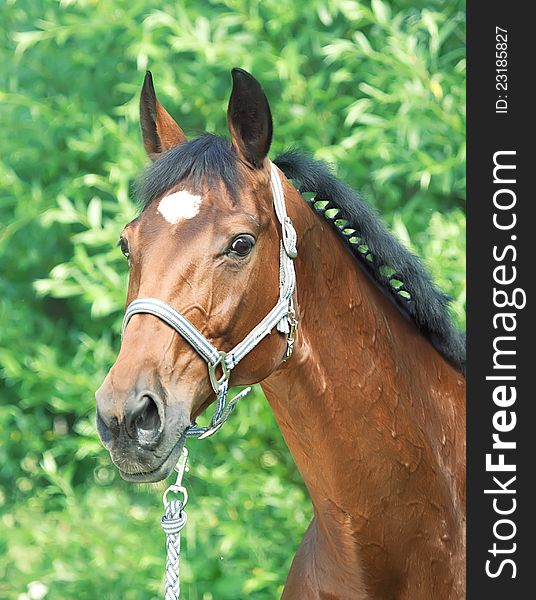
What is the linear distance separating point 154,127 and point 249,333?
2.22 feet

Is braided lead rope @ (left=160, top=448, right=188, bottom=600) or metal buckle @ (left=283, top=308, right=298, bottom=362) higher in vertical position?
metal buckle @ (left=283, top=308, right=298, bottom=362)

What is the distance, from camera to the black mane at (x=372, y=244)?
2.30 m

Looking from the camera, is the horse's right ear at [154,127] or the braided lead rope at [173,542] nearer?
the braided lead rope at [173,542]

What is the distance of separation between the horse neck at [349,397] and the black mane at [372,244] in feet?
0.17

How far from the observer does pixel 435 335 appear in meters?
2.50

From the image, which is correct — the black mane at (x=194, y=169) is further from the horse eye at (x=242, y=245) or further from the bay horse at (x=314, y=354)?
the horse eye at (x=242, y=245)

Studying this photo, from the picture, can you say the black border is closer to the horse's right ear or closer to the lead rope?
the lead rope

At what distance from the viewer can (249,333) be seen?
1993 mm

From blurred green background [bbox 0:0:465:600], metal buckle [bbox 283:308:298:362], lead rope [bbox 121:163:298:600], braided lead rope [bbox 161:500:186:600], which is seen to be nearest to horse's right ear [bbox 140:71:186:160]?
lead rope [bbox 121:163:298:600]

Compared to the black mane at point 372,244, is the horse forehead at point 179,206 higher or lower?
lower

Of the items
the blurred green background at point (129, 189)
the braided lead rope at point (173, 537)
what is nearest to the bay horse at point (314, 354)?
the braided lead rope at point (173, 537)

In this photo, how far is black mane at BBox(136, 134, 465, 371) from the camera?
2.30 m

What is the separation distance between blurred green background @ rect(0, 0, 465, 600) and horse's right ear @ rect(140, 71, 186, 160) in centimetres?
189

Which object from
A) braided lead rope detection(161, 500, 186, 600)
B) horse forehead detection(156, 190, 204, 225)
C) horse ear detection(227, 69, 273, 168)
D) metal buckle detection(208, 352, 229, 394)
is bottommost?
braided lead rope detection(161, 500, 186, 600)
